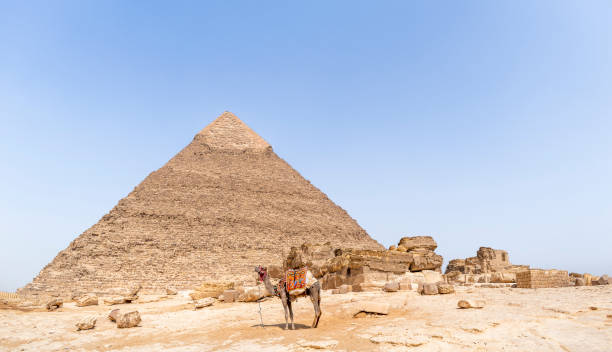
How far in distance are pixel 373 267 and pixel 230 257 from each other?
5269 centimetres

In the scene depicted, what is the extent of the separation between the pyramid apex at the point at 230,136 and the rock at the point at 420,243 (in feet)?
246

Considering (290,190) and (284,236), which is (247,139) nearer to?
(290,190)

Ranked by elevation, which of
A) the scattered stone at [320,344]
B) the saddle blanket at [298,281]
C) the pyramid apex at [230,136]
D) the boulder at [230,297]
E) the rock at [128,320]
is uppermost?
the pyramid apex at [230,136]

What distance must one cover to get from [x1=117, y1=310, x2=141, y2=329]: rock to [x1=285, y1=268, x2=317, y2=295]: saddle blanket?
Answer: 3135mm

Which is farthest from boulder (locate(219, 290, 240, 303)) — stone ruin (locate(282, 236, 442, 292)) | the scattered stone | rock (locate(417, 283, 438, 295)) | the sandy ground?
the scattered stone

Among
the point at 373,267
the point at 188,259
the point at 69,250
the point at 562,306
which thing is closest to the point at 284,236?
the point at 188,259

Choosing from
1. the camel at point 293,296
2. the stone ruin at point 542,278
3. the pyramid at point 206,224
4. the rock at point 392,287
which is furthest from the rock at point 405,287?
the pyramid at point 206,224

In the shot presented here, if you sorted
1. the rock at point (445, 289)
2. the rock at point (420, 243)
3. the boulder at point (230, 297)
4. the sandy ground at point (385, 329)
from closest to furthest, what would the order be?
1. the sandy ground at point (385, 329)
2. the rock at point (445, 289)
3. the boulder at point (230, 297)
4. the rock at point (420, 243)

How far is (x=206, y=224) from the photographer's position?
66312mm

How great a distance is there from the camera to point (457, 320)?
518cm

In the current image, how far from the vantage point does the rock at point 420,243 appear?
1192cm

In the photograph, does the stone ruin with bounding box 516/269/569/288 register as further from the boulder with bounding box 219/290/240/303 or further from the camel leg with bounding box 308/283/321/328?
the boulder with bounding box 219/290/240/303

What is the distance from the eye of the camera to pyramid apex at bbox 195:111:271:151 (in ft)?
281

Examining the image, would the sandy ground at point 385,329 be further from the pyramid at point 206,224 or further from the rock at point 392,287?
the pyramid at point 206,224
